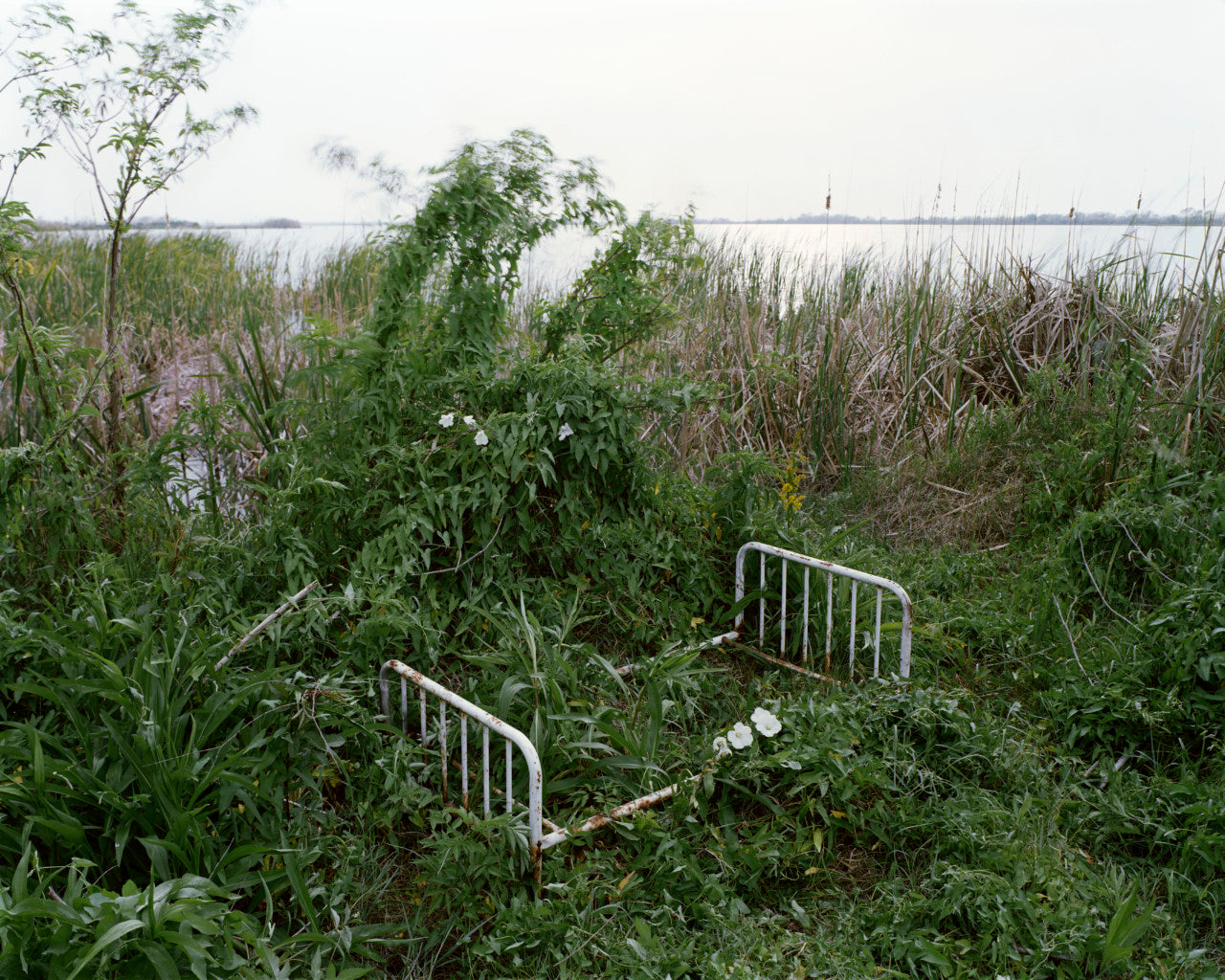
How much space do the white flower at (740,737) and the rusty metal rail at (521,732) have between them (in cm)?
14

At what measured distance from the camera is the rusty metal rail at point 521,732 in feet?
7.15

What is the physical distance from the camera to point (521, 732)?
2354 millimetres

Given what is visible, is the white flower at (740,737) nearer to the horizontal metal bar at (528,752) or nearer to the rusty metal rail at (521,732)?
the rusty metal rail at (521,732)

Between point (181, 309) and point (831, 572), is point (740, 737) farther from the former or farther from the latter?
point (181, 309)

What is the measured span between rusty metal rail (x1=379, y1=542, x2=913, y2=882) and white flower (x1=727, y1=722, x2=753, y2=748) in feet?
0.45

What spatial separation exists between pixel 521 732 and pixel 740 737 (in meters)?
0.59

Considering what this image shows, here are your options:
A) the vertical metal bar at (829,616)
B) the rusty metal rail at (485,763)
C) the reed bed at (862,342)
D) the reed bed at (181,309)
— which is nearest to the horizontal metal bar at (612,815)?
the rusty metal rail at (485,763)

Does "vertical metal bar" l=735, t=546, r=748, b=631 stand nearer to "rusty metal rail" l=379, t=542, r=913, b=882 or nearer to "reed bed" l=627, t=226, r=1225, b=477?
"rusty metal rail" l=379, t=542, r=913, b=882

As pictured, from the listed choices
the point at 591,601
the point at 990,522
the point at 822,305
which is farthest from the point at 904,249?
the point at 591,601

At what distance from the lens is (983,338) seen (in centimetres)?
624

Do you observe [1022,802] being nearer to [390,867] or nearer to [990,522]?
[390,867]

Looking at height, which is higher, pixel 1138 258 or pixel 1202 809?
pixel 1138 258

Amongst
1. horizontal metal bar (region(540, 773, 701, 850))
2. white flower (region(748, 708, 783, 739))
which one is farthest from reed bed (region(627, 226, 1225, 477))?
horizontal metal bar (region(540, 773, 701, 850))

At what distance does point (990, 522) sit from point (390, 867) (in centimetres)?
374
